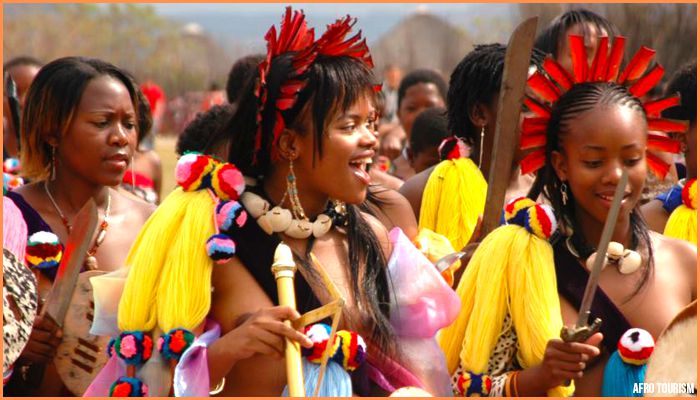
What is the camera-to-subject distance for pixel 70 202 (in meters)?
6.09

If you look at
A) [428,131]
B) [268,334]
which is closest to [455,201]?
[268,334]

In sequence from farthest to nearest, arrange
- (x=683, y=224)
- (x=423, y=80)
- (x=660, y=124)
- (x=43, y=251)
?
1. (x=423, y=80)
2. (x=683, y=224)
3. (x=43, y=251)
4. (x=660, y=124)

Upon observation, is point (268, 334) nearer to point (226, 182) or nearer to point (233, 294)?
point (233, 294)

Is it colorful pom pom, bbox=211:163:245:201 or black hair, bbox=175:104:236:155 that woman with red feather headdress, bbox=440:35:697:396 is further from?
black hair, bbox=175:104:236:155

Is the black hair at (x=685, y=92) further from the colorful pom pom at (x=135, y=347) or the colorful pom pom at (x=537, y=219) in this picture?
the colorful pom pom at (x=135, y=347)

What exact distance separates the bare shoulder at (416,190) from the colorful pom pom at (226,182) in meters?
2.35

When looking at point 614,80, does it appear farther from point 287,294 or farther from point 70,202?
point 70,202

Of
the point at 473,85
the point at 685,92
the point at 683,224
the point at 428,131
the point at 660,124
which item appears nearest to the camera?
the point at 660,124

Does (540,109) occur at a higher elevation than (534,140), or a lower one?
higher

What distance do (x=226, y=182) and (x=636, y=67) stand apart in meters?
1.57

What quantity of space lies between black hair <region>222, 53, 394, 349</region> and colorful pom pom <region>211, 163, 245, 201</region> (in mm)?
A: 169

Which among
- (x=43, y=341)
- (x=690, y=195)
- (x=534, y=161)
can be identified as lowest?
(x=43, y=341)

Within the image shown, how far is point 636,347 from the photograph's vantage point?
4.66 metres

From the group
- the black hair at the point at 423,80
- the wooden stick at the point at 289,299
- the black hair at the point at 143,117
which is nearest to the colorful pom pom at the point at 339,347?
the wooden stick at the point at 289,299
